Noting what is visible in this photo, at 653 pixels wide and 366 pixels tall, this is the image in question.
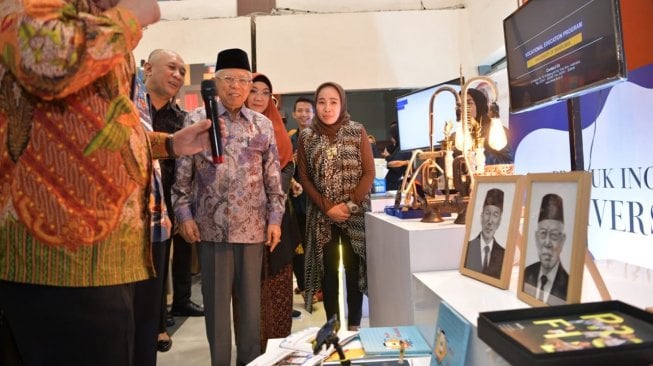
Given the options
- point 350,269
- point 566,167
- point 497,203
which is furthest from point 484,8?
point 497,203

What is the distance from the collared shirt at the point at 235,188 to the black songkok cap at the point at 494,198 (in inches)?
41.9

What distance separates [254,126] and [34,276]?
52.5 inches

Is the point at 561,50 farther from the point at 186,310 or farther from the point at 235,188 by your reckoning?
the point at 186,310

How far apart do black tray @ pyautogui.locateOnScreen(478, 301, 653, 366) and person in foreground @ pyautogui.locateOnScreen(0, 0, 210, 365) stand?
0.60 metres

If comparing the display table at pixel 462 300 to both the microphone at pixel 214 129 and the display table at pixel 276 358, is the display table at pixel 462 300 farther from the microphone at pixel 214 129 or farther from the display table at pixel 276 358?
the microphone at pixel 214 129

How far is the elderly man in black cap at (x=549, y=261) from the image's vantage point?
2.44 feet

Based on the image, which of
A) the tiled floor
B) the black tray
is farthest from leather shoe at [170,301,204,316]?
the black tray

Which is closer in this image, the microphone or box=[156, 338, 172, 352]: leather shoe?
the microphone

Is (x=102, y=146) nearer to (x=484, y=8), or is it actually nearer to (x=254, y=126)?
(x=254, y=126)

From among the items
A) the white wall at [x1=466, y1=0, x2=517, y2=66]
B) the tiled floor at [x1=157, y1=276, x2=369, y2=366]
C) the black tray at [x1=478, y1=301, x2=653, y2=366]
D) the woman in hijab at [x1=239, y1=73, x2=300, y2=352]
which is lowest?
the tiled floor at [x1=157, y1=276, x2=369, y2=366]

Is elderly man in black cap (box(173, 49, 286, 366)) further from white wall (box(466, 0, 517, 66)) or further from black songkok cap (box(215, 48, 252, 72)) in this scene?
white wall (box(466, 0, 517, 66))

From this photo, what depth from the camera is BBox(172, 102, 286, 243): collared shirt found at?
1.85 meters

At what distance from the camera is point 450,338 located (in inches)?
31.7

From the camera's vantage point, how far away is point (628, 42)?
1712 millimetres
